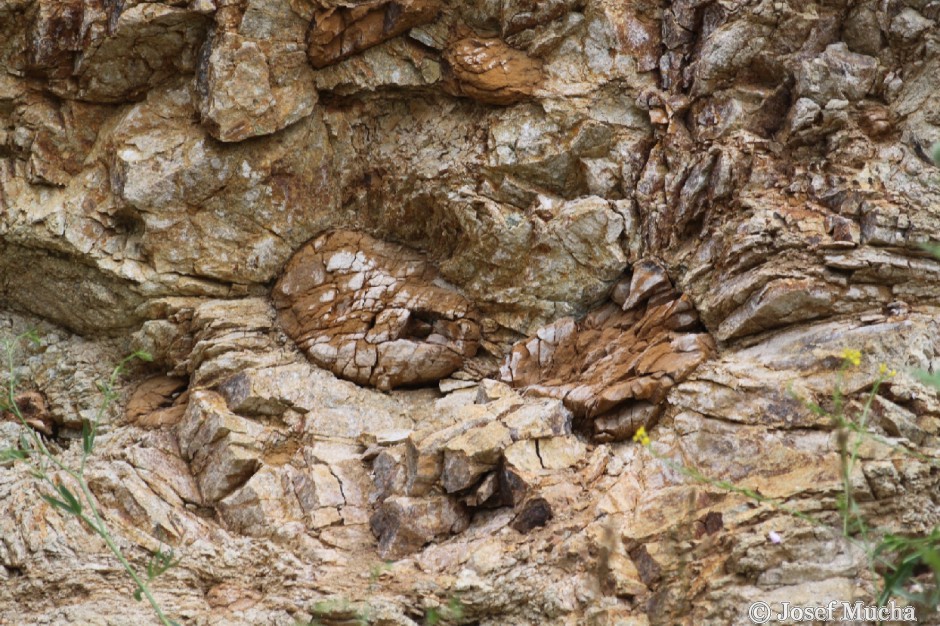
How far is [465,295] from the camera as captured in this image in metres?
9.52

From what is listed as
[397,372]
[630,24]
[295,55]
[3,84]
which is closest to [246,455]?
[397,372]

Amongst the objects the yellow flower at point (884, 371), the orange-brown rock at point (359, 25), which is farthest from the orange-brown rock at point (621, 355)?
the orange-brown rock at point (359, 25)

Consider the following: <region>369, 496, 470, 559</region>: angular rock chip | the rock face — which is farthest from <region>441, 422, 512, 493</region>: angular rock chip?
<region>369, 496, 470, 559</region>: angular rock chip

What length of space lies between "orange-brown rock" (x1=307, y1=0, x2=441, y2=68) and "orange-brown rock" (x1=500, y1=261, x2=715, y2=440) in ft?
12.0

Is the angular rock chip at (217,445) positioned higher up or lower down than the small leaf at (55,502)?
lower down

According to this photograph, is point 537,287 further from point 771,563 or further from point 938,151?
point 938,151

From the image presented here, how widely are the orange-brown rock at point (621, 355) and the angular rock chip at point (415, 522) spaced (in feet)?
4.71

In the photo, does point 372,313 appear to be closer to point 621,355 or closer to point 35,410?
point 621,355

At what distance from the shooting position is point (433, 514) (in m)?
7.40

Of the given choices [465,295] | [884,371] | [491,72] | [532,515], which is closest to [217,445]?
[465,295]

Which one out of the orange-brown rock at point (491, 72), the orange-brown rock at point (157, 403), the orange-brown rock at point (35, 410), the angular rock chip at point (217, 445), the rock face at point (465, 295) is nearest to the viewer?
the rock face at point (465, 295)

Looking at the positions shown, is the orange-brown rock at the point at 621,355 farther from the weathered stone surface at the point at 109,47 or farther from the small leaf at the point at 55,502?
the weathered stone surface at the point at 109,47

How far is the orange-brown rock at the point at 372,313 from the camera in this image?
9258 mm

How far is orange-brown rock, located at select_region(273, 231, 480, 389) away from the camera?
30.4ft
